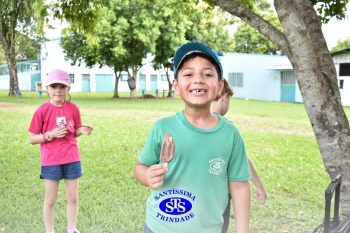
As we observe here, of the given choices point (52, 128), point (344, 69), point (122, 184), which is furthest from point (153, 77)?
point (52, 128)

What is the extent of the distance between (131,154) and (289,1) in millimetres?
4556

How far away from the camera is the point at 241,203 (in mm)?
1543

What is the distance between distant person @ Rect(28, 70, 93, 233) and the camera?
2791 mm

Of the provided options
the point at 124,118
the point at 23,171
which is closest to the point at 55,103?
the point at 23,171

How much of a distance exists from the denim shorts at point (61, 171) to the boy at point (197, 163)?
1.45m

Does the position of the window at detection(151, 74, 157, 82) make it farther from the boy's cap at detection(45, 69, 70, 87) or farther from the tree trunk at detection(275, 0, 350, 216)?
the tree trunk at detection(275, 0, 350, 216)

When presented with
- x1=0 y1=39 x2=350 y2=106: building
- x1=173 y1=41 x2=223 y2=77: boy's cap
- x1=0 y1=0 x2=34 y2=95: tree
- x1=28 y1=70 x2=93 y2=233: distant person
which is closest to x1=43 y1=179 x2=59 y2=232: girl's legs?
x1=28 y1=70 x2=93 y2=233: distant person

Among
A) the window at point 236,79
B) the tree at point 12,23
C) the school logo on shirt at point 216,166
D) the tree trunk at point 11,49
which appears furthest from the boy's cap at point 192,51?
the window at point 236,79

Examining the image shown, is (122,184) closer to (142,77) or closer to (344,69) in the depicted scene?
(344,69)

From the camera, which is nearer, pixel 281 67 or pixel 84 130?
pixel 84 130

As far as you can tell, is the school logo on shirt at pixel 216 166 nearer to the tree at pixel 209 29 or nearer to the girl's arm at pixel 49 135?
the girl's arm at pixel 49 135

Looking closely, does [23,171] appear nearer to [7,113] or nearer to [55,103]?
[55,103]

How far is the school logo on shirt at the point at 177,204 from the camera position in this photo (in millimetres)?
1461

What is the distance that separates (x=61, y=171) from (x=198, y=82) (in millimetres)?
1675
